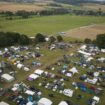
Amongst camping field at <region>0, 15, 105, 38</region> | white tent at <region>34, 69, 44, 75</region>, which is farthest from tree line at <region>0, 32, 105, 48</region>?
white tent at <region>34, 69, 44, 75</region>

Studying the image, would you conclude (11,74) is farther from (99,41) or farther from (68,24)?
(68,24)

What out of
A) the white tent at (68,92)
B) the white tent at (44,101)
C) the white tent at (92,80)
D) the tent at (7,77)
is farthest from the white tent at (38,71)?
the white tent at (44,101)

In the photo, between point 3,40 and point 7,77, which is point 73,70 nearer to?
point 7,77

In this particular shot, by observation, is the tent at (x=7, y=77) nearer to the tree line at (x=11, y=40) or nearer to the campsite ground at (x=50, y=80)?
the campsite ground at (x=50, y=80)

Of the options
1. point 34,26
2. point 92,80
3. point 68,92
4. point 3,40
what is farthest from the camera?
point 34,26

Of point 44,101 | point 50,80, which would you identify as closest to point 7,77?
point 50,80

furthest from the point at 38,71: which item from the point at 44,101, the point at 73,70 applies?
the point at 44,101

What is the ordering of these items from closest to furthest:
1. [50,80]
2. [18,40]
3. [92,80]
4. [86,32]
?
[50,80]
[92,80]
[18,40]
[86,32]

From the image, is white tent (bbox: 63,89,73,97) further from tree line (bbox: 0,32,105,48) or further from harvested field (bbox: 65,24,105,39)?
harvested field (bbox: 65,24,105,39)

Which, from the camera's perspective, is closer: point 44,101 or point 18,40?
point 44,101

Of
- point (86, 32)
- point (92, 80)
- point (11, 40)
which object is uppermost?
point (11, 40)

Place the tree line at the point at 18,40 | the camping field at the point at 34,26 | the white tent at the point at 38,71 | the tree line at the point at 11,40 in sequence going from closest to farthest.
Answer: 1. the white tent at the point at 38,71
2. the tree line at the point at 11,40
3. the tree line at the point at 18,40
4. the camping field at the point at 34,26

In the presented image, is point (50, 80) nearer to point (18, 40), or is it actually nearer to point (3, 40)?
point (3, 40)

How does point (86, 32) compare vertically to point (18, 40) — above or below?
below
